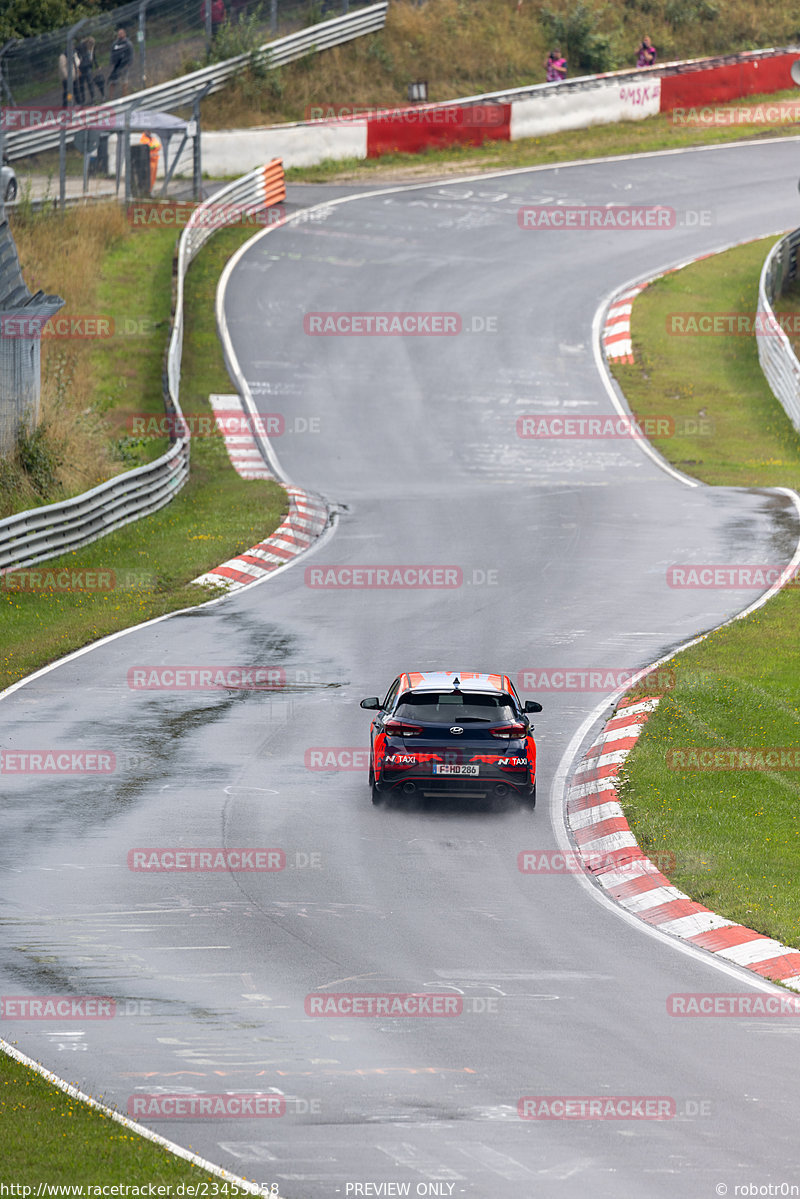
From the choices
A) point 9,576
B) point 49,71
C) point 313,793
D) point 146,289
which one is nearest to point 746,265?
point 146,289

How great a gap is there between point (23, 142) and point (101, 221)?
3.90 m

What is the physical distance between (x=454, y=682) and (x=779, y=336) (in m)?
26.2

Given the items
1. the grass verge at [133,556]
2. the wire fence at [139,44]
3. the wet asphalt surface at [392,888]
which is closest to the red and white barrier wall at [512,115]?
the wire fence at [139,44]

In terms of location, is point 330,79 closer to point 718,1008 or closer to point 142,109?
point 142,109

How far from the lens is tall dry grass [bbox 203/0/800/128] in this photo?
Result: 195ft

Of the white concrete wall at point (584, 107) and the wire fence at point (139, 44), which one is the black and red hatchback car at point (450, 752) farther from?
the white concrete wall at point (584, 107)

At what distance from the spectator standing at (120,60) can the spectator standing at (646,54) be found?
22.0 metres

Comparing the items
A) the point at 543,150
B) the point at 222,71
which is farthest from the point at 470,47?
the point at 222,71

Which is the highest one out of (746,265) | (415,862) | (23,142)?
(23,142)

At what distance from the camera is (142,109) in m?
52.7

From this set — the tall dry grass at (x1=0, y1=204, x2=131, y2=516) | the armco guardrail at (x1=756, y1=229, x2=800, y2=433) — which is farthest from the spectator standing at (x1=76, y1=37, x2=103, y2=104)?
the armco guardrail at (x1=756, y1=229, x2=800, y2=433)

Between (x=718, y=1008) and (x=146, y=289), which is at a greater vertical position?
(x=146, y=289)

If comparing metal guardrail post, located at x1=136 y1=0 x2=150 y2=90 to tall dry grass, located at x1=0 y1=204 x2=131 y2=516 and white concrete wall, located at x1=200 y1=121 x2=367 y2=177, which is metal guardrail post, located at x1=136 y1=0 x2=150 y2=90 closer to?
white concrete wall, located at x1=200 y1=121 x2=367 y2=177

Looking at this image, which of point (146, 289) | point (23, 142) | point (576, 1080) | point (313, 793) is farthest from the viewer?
point (23, 142)
